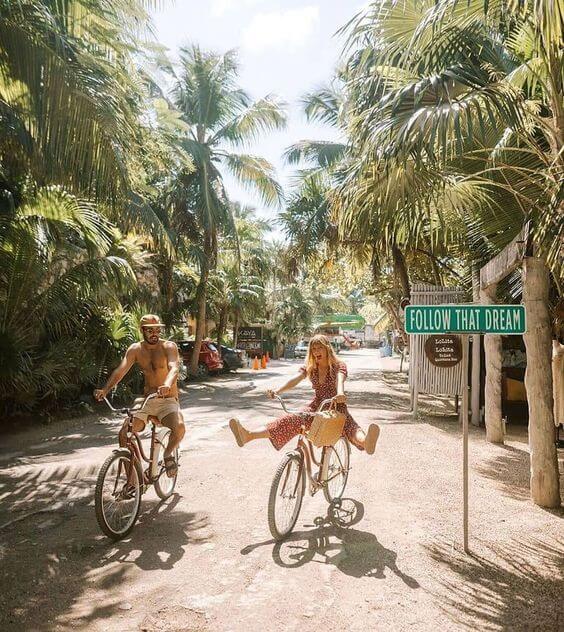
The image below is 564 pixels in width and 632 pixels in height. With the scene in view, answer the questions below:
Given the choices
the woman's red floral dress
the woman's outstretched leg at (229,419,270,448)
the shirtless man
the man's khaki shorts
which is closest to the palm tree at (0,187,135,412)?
the shirtless man

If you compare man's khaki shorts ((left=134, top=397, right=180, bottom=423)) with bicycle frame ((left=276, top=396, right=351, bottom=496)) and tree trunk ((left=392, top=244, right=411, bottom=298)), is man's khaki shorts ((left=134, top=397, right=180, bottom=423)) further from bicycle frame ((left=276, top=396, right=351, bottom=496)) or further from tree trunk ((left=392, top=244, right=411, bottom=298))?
tree trunk ((left=392, top=244, right=411, bottom=298))

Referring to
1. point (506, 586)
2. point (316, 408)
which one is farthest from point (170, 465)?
point (506, 586)

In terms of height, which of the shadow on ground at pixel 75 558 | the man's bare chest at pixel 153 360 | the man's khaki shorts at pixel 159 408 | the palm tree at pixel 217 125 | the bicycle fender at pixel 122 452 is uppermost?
the palm tree at pixel 217 125

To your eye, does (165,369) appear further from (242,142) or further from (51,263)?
(242,142)

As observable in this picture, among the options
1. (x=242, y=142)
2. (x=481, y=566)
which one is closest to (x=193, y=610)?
(x=481, y=566)

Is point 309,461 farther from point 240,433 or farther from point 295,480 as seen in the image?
point 240,433

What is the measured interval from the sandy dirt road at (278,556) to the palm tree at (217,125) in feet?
45.0

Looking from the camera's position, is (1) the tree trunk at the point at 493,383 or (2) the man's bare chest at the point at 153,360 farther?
(1) the tree trunk at the point at 493,383

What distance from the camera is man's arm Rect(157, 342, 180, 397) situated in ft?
16.4

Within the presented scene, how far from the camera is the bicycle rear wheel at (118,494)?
14.7 feet

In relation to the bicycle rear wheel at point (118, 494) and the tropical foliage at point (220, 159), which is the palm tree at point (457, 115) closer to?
the tropical foliage at point (220, 159)

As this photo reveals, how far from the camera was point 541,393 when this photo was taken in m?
5.59

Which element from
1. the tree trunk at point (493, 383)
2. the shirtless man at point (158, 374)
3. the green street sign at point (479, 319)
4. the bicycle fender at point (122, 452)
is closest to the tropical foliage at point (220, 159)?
the green street sign at point (479, 319)

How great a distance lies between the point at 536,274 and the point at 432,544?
2832 millimetres
